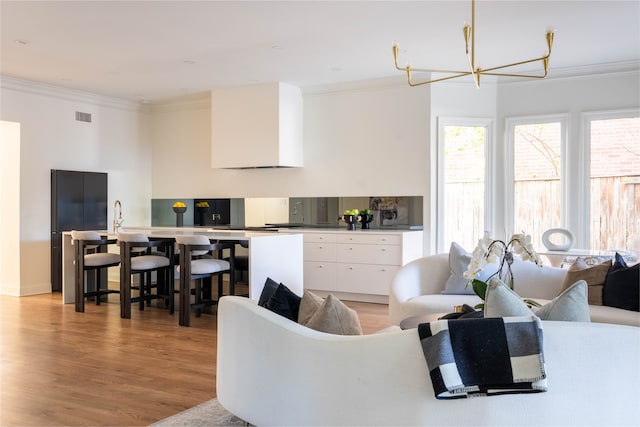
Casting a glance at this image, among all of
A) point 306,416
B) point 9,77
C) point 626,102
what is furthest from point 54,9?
point 626,102

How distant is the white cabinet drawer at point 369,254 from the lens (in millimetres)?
6906

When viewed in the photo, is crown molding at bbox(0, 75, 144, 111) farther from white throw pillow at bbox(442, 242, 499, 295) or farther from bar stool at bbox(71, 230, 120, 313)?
white throw pillow at bbox(442, 242, 499, 295)

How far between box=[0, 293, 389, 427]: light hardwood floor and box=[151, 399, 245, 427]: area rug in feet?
0.31

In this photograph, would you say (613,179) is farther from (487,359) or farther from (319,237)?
(487,359)

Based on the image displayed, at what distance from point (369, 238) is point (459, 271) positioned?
7.61 feet

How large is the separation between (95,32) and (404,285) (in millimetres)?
3711

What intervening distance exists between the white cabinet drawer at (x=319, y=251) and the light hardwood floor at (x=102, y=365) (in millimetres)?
1075

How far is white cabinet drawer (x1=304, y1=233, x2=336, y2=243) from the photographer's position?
24.0 ft

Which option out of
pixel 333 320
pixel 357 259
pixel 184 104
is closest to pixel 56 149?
pixel 184 104

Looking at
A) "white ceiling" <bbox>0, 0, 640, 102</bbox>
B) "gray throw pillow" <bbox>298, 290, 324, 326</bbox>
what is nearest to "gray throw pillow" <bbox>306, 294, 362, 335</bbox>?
"gray throw pillow" <bbox>298, 290, 324, 326</bbox>

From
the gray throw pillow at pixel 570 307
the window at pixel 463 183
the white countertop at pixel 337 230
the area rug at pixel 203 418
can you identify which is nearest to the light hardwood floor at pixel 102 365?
the area rug at pixel 203 418

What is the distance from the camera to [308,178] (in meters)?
8.16

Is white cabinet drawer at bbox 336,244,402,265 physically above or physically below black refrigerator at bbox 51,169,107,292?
below

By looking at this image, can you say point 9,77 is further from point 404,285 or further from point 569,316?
point 569,316
